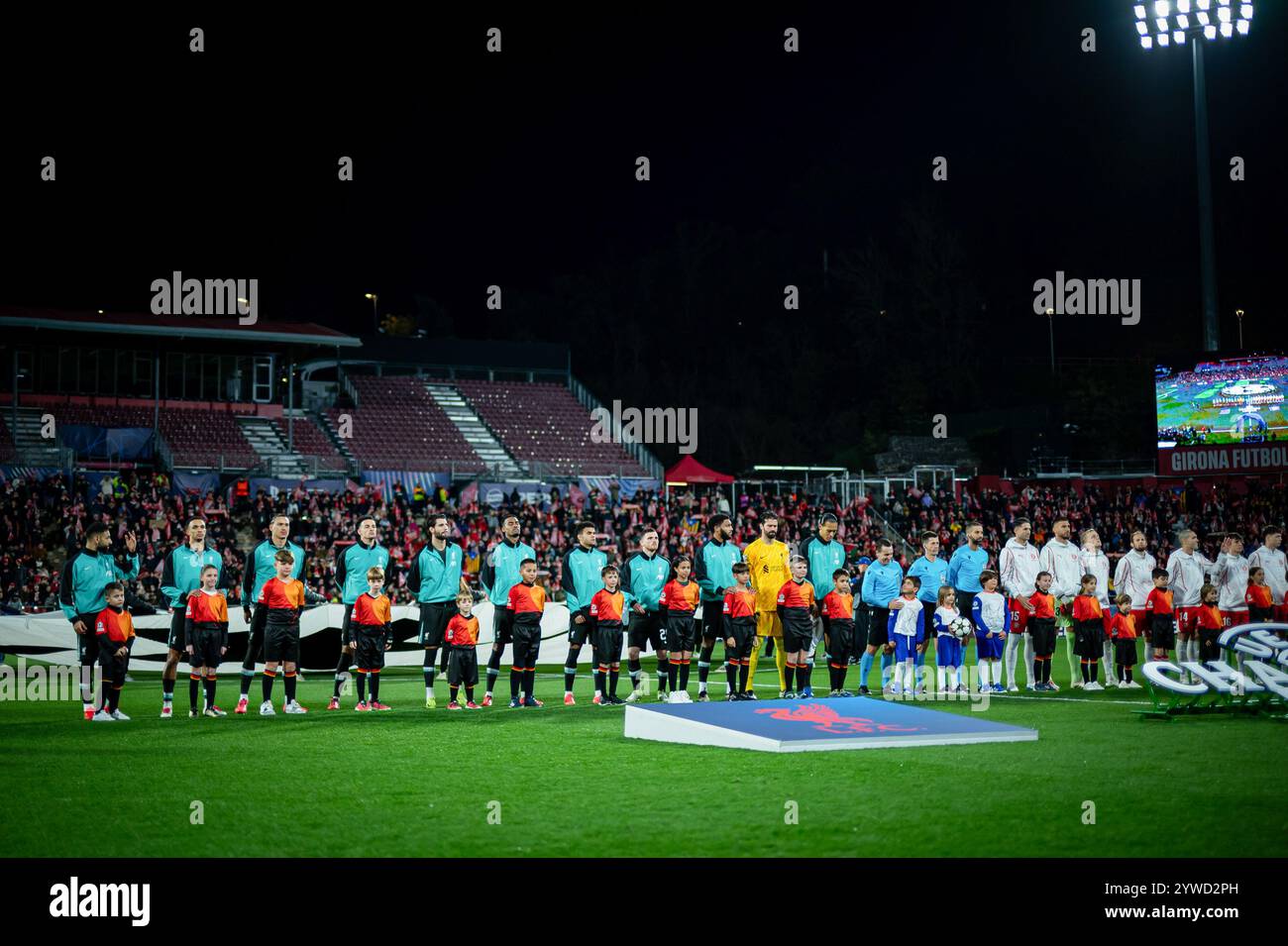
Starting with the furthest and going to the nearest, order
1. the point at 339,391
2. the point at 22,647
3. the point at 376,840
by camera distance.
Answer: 1. the point at 339,391
2. the point at 22,647
3. the point at 376,840

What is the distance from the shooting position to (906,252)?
73.3 metres

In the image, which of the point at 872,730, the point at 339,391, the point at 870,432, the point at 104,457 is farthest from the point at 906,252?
the point at 872,730

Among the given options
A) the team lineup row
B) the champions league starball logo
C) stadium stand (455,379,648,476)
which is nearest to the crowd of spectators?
stadium stand (455,379,648,476)

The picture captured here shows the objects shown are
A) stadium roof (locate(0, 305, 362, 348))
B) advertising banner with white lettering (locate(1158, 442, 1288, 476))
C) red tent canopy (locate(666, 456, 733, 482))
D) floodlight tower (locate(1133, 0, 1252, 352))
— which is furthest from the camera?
red tent canopy (locate(666, 456, 733, 482))

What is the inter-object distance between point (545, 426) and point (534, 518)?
14.6m

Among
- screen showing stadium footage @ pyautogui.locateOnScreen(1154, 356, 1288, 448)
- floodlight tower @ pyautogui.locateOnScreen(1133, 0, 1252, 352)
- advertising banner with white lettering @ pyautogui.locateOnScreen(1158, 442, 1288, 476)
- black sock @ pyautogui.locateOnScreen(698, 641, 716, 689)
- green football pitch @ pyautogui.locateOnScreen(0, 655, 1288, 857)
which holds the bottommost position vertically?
green football pitch @ pyautogui.locateOnScreen(0, 655, 1288, 857)

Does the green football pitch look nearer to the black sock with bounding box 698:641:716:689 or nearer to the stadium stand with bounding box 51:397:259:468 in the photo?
the black sock with bounding box 698:641:716:689

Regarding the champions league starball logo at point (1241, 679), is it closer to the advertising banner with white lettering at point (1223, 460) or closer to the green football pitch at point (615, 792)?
the green football pitch at point (615, 792)

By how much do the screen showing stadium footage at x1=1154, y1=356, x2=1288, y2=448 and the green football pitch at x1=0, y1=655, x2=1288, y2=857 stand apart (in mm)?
23324

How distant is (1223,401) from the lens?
33.8 m

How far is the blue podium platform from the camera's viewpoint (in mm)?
10742

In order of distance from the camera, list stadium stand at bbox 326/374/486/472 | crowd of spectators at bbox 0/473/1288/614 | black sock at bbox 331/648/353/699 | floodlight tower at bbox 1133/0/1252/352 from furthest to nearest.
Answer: stadium stand at bbox 326/374/486/472
floodlight tower at bbox 1133/0/1252/352
crowd of spectators at bbox 0/473/1288/614
black sock at bbox 331/648/353/699

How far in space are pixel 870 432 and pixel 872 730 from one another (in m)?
51.7
